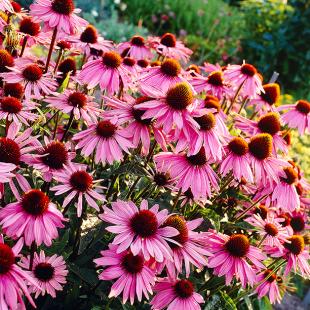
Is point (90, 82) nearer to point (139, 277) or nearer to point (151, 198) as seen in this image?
point (151, 198)

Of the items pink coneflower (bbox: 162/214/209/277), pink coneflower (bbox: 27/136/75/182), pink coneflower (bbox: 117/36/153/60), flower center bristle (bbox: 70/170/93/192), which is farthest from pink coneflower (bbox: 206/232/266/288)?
pink coneflower (bbox: 117/36/153/60)

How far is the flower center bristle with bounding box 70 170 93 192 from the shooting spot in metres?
1.52

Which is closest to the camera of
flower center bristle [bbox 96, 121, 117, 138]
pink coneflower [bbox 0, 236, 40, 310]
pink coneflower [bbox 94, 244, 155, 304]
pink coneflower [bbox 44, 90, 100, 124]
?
pink coneflower [bbox 0, 236, 40, 310]

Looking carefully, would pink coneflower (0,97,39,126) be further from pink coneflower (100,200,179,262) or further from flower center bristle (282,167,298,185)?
flower center bristle (282,167,298,185)

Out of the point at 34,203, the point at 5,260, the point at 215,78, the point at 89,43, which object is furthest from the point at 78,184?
the point at 215,78

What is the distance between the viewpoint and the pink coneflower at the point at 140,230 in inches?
52.1

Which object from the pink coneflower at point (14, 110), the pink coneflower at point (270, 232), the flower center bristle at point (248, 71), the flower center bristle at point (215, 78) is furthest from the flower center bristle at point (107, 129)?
the flower center bristle at point (248, 71)

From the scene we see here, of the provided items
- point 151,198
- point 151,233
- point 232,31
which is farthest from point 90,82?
point 232,31

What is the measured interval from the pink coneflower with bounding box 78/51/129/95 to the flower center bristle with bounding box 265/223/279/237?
0.76 meters

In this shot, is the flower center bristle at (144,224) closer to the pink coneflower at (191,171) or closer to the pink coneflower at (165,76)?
the pink coneflower at (191,171)

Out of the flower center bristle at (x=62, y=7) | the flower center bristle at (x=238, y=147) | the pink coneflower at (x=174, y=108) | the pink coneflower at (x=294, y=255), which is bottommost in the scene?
the pink coneflower at (x=294, y=255)

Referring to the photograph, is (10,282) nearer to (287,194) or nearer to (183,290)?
(183,290)

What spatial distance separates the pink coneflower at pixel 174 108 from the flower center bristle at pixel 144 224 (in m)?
0.26

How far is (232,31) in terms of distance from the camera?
7535mm
